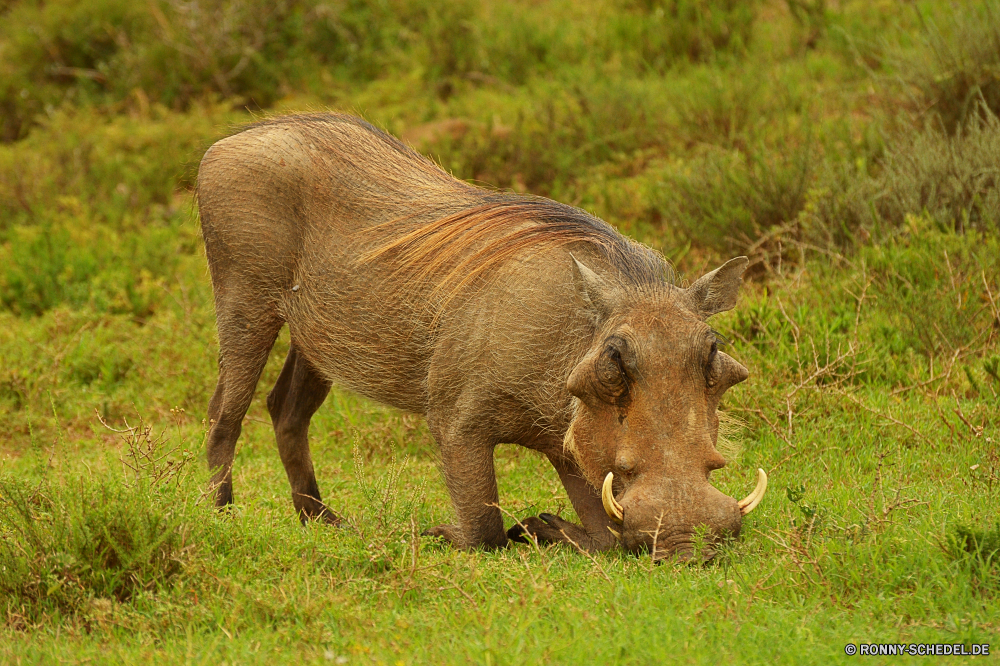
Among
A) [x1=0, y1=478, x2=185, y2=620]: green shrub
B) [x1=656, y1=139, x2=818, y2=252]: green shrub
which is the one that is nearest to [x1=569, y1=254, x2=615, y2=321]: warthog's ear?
[x1=0, y1=478, x2=185, y2=620]: green shrub

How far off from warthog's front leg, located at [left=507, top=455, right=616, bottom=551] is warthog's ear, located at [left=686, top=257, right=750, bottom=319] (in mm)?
651

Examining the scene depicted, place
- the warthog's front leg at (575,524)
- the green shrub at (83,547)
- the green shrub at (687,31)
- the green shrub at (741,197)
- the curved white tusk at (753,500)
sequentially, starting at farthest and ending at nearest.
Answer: the green shrub at (687,31), the green shrub at (741,197), the warthog's front leg at (575,524), the curved white tusk at (753,500), the green shrub at (83,547)

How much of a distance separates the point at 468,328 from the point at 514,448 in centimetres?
144

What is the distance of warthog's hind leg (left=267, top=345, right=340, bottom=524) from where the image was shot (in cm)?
438

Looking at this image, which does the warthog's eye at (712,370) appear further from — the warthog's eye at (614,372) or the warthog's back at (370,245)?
the warthog's back at (370,245)

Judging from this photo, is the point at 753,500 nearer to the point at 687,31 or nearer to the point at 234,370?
the point at 234,370

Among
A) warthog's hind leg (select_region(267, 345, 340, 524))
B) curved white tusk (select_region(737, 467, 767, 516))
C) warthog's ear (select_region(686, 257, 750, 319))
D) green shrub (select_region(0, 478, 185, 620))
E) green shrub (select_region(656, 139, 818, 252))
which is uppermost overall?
warthog's ear (select_region(686, 257, 750, 319))

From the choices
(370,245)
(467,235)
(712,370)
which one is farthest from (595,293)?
(370,245)

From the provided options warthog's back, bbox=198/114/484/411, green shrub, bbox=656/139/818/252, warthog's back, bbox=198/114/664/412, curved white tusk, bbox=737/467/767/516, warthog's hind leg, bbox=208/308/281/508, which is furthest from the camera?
green shrub, bbox=656/139/818/252

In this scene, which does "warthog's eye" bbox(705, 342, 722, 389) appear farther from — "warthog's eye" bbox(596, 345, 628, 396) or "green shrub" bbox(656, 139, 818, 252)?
"green shrub" bbox(656, 139, 818, 252)

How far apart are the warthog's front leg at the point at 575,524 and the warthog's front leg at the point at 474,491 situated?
0.38 ft

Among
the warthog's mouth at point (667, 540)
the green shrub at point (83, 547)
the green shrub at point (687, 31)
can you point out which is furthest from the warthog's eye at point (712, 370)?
the green shrub at point (687, 31)

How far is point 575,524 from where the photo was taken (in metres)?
3.67

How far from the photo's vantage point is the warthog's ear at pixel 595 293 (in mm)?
3332
